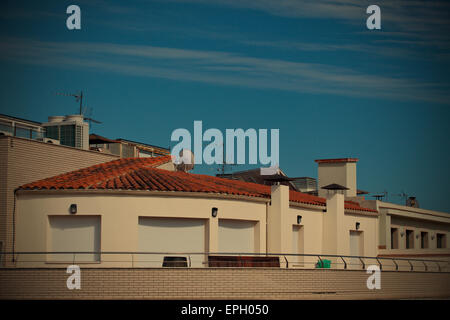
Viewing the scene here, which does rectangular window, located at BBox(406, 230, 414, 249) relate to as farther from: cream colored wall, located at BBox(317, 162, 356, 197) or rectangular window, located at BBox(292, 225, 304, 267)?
rectangular window, located at BBox(292, 225, 304, 267)

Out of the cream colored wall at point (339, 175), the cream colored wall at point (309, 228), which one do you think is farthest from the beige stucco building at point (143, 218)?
the cream colored wall at point (339, 175)

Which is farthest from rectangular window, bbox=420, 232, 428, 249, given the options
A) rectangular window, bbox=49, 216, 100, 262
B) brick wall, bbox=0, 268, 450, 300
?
rectangular window, bbox=49, 216, 100, 262

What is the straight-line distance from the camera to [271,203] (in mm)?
30328

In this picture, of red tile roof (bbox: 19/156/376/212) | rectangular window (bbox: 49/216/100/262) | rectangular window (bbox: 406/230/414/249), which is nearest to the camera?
rectangular window (bbox: 49/216/100/262)

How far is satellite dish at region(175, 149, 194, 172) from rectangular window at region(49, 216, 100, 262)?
31.3ft

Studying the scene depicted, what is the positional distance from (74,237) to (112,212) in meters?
1.84

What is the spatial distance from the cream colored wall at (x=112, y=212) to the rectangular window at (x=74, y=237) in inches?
13.1

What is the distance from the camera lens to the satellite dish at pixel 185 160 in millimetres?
35625

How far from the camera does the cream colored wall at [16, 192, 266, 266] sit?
26.5m

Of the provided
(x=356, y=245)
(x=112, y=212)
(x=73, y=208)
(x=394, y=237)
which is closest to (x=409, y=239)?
(x=394, y=237)

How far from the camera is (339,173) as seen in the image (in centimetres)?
4519

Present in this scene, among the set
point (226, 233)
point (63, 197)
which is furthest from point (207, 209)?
point (63, 197)

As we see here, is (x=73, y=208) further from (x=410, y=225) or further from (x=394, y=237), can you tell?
(x=410, y=225)

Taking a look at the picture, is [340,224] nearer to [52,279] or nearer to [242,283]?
[242,283]
